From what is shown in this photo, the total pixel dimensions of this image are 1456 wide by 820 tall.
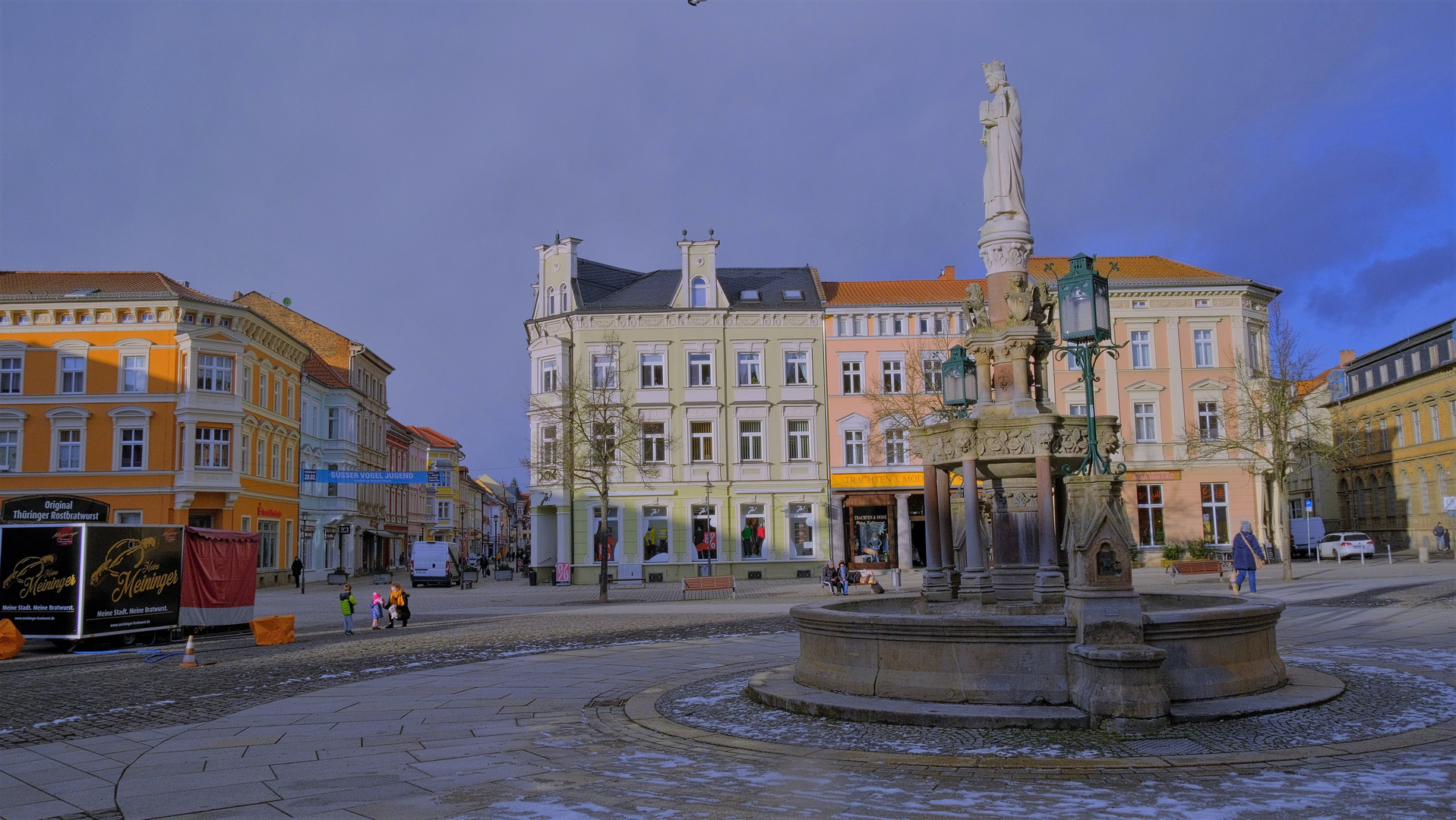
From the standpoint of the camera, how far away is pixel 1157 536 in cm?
4625

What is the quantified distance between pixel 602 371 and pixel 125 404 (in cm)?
1964

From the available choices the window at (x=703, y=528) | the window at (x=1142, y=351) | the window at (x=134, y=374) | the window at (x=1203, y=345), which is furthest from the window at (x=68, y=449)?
the window at (x=1203, y=345)

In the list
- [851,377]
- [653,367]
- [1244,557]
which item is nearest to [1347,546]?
[851,377]

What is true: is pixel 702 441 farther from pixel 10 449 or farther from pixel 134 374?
pixel 10 449

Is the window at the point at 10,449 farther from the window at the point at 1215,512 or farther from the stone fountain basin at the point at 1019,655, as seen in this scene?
the window at the point at 1215,512

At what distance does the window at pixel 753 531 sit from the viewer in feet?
148

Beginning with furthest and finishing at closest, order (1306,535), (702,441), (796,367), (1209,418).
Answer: (1306,535) → (1209,418) → (796,367) → (702,441)

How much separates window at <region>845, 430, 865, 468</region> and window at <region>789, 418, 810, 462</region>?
176 cm

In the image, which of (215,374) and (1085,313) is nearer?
(1085,313)

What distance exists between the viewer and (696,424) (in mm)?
45781

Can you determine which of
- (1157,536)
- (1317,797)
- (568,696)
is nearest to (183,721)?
(568,696)

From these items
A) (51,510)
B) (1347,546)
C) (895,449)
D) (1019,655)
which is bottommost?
(1347,546)

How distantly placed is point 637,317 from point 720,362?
4073 millimetres

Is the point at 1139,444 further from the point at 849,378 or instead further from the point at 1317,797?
the point at 1317,797
